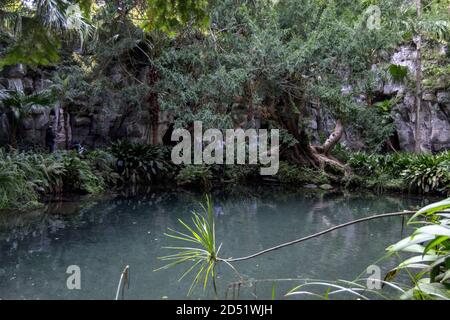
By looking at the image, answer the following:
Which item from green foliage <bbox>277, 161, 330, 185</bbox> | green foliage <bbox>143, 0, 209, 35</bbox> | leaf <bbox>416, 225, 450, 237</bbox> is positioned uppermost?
green foliage <bbox>143, 0, 209, 35</bbox>

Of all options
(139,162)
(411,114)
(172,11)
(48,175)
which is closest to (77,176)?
(48,175)

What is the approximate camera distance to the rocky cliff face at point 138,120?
12469 mm

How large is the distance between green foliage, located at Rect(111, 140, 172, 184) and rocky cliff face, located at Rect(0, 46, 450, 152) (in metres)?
1.08

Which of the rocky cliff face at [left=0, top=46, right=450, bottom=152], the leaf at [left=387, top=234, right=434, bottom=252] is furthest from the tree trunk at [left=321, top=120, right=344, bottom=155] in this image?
the leaf at [left=387, top=234, right=434, bottom=252]

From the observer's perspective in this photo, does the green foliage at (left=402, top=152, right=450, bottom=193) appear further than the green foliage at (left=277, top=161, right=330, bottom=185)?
No

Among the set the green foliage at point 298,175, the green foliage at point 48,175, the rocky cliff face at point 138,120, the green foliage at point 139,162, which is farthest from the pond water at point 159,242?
the rocky cliff face at point 138,120

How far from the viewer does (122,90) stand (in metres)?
12.4

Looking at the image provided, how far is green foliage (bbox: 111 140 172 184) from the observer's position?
41.0ft

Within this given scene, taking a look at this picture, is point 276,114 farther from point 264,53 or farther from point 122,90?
point 122,90

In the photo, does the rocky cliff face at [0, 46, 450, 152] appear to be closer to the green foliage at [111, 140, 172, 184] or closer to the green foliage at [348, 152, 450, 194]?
the green foliage at [111, 140, 172, 184]

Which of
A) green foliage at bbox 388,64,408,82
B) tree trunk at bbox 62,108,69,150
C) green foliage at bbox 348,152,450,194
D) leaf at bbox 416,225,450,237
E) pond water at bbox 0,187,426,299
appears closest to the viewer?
leaf at bbox 416,225,450,237

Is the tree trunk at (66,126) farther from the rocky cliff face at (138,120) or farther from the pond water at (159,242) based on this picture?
the pond water at (159,242)
